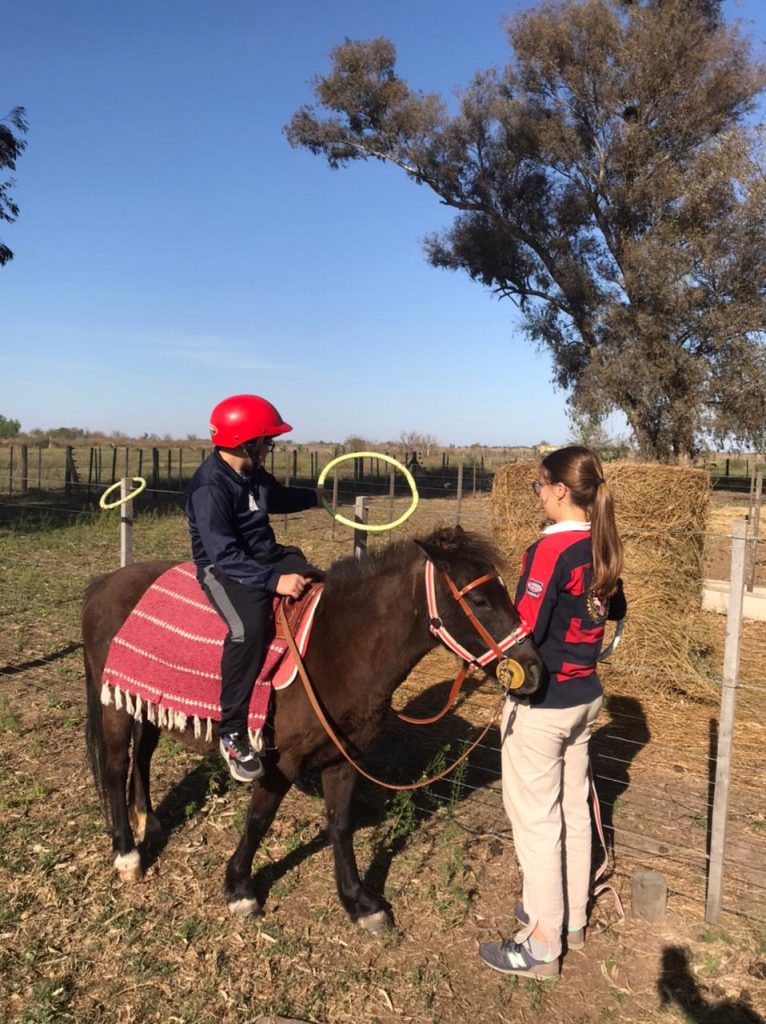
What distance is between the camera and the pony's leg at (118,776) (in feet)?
11.6

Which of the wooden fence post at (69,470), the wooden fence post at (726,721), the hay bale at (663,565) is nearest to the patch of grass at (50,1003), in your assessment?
the wooden fence post at (726,721)

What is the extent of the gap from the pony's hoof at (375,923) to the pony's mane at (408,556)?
145 centimetres

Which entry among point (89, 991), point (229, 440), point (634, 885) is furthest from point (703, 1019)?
point (229, 440)

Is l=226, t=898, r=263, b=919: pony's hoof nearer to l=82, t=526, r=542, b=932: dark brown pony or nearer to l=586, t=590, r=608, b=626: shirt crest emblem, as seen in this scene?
l=82, t=526, r=542, b=932: dark brown pony

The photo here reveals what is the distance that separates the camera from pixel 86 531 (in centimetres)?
1375

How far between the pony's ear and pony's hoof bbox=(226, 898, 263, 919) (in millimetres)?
1807

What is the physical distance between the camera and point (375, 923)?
3.14 metres

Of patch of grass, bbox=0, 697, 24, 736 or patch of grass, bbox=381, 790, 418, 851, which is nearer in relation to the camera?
patch of grass, bbox=381, 790, 418, 851

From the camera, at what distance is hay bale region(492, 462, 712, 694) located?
674 centimetres

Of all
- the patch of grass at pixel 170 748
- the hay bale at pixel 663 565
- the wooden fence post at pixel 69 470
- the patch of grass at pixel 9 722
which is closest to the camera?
the patch of grass at pixel 170 748

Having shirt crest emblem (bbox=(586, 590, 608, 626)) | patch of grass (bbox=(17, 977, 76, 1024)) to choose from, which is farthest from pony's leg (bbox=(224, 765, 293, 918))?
shirt crest emblem (bbox=(586, 590, 608, 626))

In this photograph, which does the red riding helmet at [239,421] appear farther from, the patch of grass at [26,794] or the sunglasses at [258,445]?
the patch of grass at [26,794]

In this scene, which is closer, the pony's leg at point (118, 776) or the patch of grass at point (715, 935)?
the patch of grass at point (715, 935)

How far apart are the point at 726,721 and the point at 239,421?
2.51 meters
